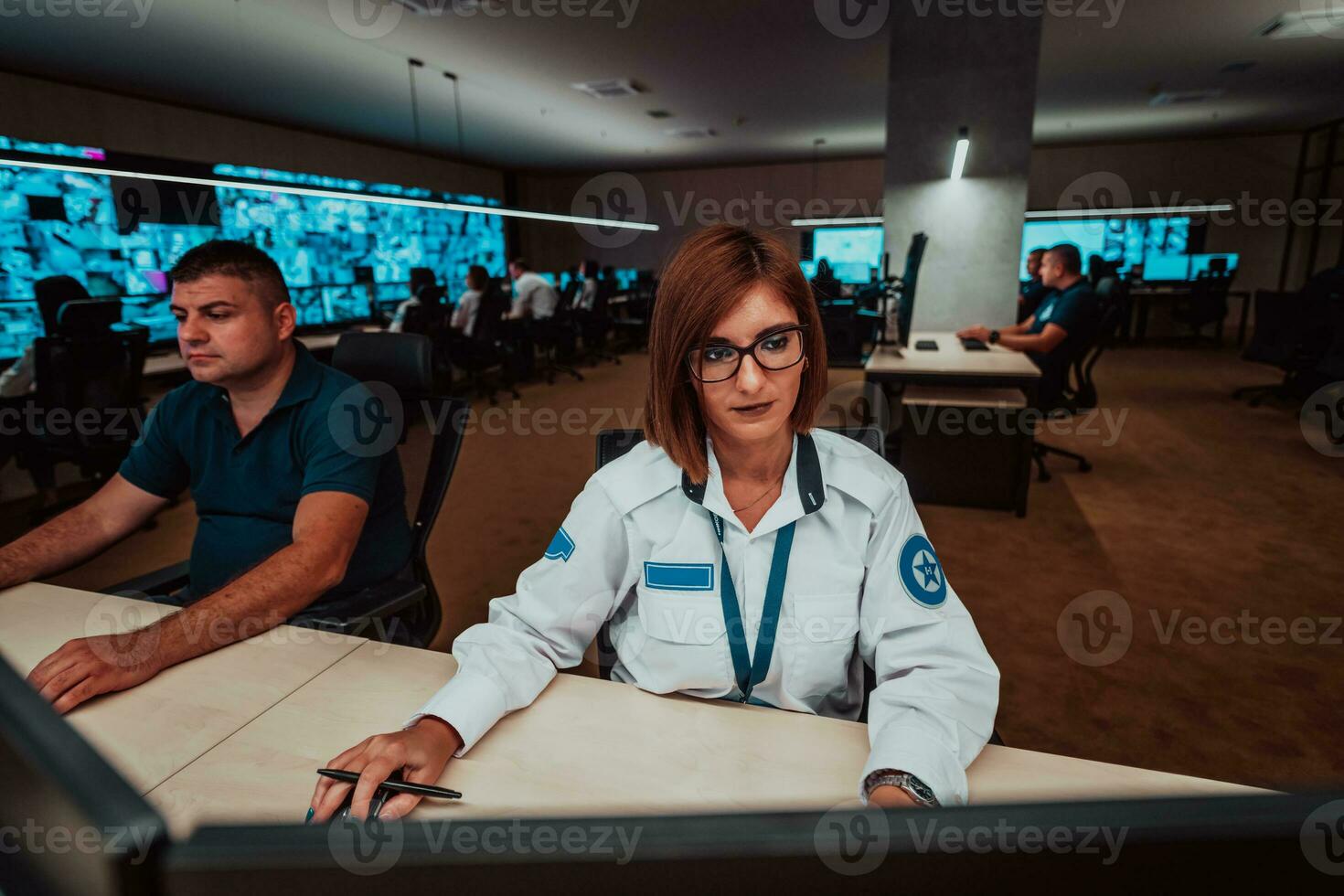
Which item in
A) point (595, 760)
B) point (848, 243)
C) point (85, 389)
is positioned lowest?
point (595, 760)

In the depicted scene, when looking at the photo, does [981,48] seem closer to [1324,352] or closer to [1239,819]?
[1324,352]

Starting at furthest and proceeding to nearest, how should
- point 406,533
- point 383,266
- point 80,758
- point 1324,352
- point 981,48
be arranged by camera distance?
1. point 383,266
2. point 1324,352
3. point 981,48
4. point 406,533
5. point 80,758

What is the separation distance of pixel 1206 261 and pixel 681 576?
12383 mm

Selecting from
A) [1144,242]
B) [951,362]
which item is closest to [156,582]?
[951,362]

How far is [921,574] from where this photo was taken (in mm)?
1047

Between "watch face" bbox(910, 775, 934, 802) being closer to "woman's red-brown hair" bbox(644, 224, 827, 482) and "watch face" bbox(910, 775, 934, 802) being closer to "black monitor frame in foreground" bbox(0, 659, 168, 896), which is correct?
"woman's red-brown hair" bbox(644, 224, 827, 482)

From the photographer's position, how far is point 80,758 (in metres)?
0.28

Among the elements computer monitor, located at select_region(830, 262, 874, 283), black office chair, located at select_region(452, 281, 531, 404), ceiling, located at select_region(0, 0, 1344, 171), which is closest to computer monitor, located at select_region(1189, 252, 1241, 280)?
ceiling, located at select_region(0, 0, 1344, 171)

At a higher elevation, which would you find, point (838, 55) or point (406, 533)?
point (838, 55)

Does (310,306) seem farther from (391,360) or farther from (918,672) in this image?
(918,672)

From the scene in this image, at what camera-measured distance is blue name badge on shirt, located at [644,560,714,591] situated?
108cm

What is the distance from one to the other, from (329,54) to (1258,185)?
12366mm

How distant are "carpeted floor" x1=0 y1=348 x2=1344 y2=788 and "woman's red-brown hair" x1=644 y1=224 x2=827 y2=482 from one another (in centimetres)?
34

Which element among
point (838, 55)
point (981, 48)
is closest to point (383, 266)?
point (838, 55)
